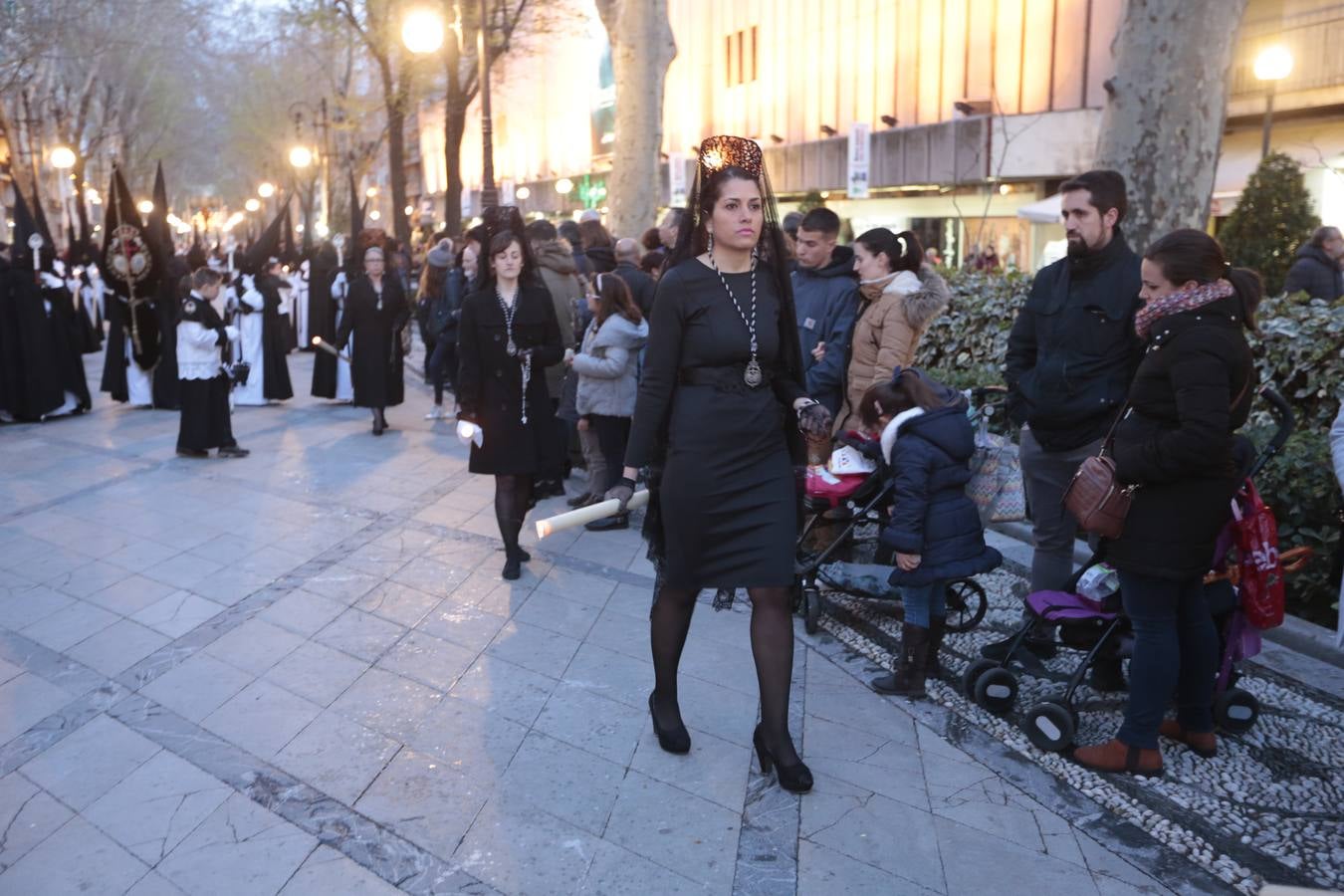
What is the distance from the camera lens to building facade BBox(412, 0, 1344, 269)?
2069 centimetres

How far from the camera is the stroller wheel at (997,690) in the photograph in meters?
4.32

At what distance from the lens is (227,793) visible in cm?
376

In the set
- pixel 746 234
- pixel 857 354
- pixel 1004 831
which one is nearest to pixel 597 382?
pixel 857 354

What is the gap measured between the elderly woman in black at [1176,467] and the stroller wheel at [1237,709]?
26 cm

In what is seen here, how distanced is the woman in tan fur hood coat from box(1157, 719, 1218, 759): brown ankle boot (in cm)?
214

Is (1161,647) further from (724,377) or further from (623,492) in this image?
(623,492)

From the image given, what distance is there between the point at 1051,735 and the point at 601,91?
145 feet

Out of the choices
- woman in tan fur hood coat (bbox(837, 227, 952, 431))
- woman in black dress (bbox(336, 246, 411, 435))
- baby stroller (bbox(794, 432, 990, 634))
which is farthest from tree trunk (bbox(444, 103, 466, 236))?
baby stroller (bbox(794, 432, 990, 634))

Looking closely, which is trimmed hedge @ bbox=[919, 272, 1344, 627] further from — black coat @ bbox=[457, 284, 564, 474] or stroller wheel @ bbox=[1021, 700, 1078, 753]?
black coat @ bbox=[457, 284, 564, 474]

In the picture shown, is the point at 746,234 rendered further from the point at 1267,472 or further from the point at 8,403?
the point at 8,403

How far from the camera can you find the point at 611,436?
23.6ft

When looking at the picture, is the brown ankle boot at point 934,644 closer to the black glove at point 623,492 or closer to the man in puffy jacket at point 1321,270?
the black glove at point 623,492

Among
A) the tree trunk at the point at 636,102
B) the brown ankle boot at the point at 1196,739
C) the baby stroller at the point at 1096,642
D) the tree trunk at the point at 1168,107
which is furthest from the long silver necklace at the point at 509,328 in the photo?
the tree trunk at the point at 636,102

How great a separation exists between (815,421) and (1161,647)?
4.67 feet
